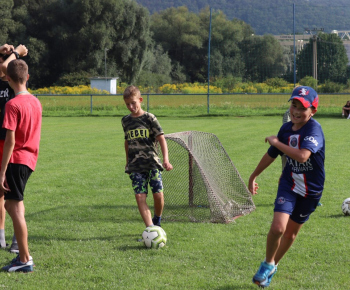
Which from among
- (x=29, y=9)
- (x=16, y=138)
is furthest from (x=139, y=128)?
(x=29, y=9)

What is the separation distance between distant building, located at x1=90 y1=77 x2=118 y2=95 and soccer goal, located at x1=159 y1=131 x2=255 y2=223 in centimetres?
4074

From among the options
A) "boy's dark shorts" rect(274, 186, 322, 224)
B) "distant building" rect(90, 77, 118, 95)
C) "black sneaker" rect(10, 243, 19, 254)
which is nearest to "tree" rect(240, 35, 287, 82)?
"distant building" rect(90, 77, 118, 95)

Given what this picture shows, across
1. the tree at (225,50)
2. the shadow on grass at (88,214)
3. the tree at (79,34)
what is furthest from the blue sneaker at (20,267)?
the tree at (79,34)

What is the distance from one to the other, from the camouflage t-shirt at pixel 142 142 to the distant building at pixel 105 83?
42.2 meters

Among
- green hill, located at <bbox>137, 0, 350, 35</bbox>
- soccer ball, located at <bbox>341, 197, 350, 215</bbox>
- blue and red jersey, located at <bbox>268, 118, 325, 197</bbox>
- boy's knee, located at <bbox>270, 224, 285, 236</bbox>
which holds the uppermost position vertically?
green hill, located at <bbox>137, 0, 350, 35</bbox>

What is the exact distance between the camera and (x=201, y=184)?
655 centimetres

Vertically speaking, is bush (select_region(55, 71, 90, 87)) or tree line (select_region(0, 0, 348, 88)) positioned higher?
tree line (select_region(0, 0, 348, 88))

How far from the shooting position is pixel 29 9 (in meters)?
55.3

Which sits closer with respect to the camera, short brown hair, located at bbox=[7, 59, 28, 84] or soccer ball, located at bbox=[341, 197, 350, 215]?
short brown hair, located at bbox=[7, 59, 28, 84]

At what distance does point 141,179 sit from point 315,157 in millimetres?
2078

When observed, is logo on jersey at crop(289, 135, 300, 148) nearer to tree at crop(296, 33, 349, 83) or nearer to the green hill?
tree at crop(296, 33, 349, 83)

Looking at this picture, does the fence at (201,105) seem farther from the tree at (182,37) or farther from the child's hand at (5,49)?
the child's hand at (5,49)

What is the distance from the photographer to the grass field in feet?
14.0

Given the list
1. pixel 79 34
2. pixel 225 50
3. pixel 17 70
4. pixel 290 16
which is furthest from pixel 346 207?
pixel 79 34
